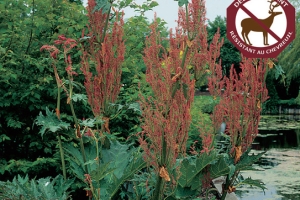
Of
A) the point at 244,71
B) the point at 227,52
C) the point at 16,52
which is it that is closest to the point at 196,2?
the point at 244,71

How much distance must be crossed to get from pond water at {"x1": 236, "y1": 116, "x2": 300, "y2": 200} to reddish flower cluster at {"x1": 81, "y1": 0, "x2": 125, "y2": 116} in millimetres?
1918

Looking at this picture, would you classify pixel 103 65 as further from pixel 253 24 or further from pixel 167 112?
pixel 253 24

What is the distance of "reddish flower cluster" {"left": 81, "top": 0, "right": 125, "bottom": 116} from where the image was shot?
4.12 metres

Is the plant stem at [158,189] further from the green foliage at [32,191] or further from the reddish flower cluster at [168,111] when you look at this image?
the green foliage at [32,191]

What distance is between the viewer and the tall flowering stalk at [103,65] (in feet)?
13.5

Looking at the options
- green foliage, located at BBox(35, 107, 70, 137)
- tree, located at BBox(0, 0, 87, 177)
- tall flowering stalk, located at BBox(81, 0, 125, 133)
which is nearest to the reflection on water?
tree, located at BBox(0, 0, 87, 177)

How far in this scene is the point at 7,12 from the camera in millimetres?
6066

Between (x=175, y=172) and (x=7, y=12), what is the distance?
10.8 feet

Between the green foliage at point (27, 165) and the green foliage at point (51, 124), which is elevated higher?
the green foliage at point (51, 124)

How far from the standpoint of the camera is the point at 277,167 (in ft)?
34.9

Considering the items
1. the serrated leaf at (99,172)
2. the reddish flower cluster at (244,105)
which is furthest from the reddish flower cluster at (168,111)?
the reddish flower cluster at (244,105)

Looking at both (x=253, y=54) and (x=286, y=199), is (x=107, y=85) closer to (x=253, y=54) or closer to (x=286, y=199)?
(x=253, y=54)

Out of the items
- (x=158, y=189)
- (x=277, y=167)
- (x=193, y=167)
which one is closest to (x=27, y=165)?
(x=193, y=167)

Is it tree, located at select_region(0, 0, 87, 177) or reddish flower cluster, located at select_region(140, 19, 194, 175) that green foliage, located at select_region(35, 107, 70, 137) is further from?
tree, located at select_region(0, 0, 87, 177)
